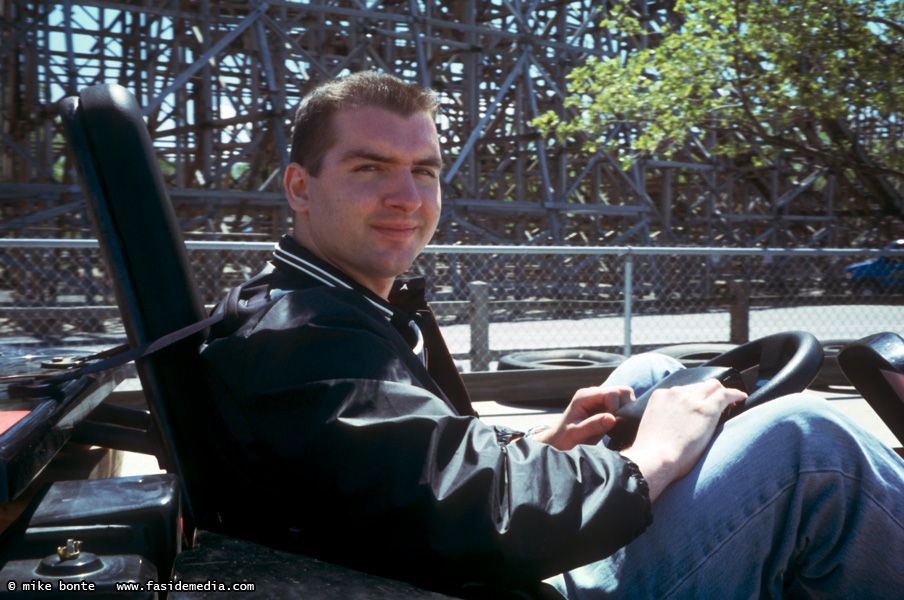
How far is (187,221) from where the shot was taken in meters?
12.7

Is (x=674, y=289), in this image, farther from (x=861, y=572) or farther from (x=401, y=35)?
(x=401, y=35)

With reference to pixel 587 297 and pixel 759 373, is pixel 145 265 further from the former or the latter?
pixel 587 297

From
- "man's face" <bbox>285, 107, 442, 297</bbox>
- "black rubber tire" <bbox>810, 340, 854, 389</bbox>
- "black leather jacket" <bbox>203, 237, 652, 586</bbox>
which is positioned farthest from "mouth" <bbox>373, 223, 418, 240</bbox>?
"black rubber tire" <bbox>810, 340, 854, 389</bbox>

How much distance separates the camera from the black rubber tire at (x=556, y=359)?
5.70 meters

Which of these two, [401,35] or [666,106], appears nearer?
[666,106]

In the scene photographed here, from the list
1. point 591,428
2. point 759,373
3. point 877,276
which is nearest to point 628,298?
point 877,276

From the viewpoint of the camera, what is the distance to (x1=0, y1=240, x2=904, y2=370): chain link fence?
576 centimetres

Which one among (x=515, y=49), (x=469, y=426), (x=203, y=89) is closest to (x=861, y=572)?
(x=469, y=426)

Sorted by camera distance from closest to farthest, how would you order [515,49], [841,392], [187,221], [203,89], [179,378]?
[179,378] < [841,392] < [187,221] < [203,89] < [515,49]

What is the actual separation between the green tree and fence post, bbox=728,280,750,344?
408cm

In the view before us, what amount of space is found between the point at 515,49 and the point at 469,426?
685 inches

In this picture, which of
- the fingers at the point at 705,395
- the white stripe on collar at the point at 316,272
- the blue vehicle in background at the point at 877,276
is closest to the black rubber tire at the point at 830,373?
the blue vehicle in background at the point at 877,276

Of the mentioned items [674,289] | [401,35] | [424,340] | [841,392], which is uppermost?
[401,35]

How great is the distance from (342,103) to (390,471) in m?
0.79
